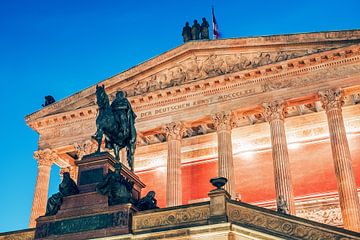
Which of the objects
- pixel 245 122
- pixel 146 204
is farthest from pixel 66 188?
pixel 245 122

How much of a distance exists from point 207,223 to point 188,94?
18.5m

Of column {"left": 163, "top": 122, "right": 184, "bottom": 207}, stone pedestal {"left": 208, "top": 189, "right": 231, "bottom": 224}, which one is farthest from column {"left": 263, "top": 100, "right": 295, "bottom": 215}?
stone pedestal {"left": 208, "top": 189, "right": 231, "bottom": 224}

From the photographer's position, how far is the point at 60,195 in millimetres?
14305

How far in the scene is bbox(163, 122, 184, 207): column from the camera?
2827 cm

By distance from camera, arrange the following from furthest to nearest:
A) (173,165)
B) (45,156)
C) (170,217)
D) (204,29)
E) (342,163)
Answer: (45,156)
(204,29)
(173,165)
(342,163)
(170,217)

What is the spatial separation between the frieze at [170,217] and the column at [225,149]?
13174 mm

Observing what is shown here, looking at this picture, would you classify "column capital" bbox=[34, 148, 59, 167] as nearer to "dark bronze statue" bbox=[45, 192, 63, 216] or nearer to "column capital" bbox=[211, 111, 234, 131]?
"column capital" bbox=[211, 111, 234, 131]

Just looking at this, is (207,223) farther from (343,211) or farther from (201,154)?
(201,154)

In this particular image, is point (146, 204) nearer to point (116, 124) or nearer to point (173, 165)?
point (116, 124)

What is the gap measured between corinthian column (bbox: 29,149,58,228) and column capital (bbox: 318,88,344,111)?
18.4 metres

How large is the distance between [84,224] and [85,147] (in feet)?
62.4

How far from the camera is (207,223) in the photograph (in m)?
12.8

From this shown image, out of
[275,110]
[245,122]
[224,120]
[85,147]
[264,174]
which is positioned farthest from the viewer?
[245,122]

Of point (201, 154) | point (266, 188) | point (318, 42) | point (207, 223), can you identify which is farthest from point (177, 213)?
point (201, 154)
